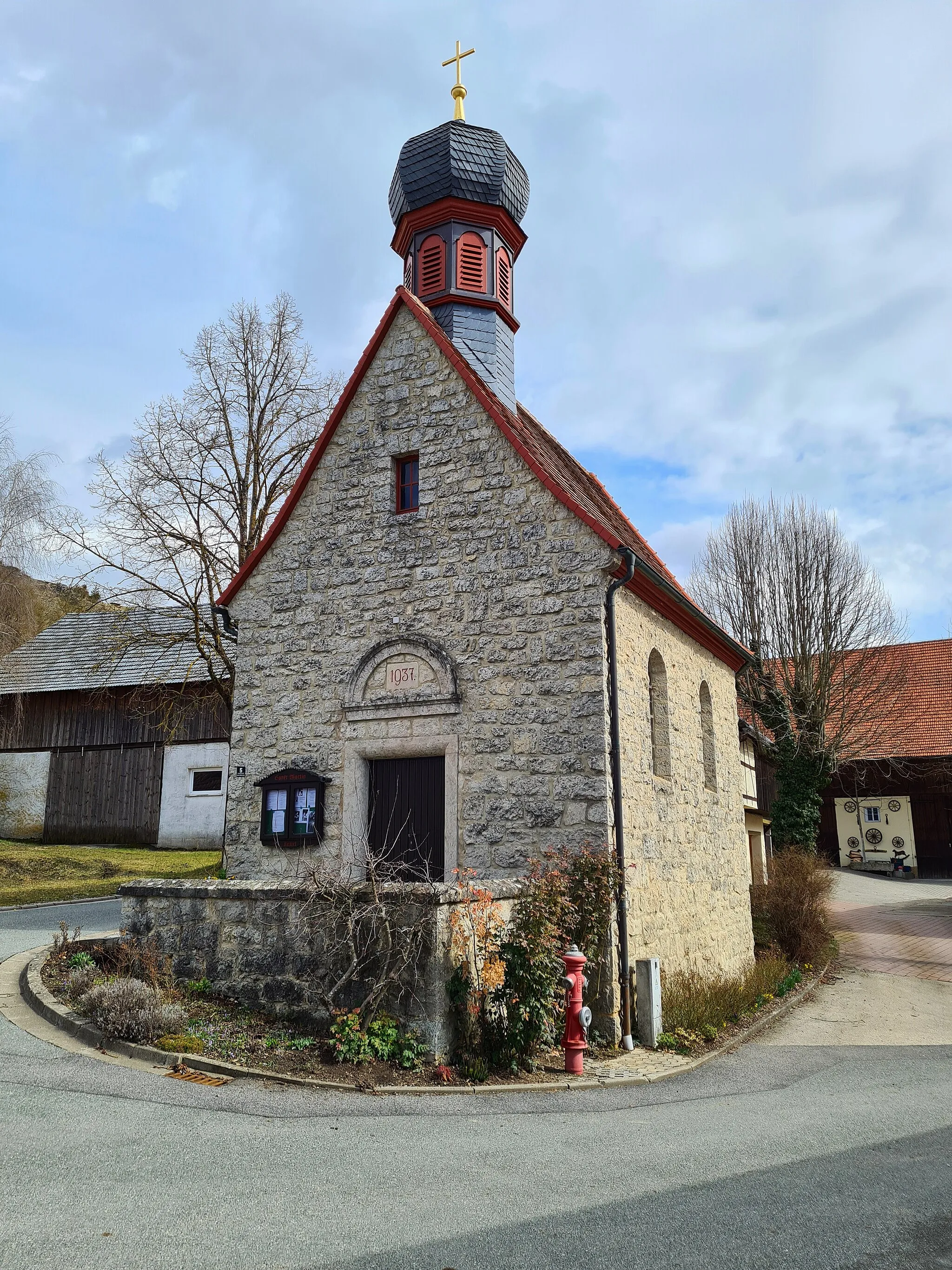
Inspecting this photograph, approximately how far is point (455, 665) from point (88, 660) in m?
21.4

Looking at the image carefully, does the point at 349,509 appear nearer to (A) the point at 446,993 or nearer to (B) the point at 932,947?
(A) the point at 446,993

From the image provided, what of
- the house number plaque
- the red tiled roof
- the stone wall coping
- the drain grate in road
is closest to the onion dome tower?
the house number plaque

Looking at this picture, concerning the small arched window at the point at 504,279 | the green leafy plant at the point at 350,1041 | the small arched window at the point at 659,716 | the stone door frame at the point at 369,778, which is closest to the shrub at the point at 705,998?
the small arched window at the point at 659,716

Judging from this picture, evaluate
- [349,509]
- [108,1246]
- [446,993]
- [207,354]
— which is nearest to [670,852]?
[446,993]

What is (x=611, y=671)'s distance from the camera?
31.4 ft

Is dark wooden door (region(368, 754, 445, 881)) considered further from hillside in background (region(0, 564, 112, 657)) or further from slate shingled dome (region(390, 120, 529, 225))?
hillside in background (region(0, 564, 112, 657))

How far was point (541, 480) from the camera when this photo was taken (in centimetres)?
1009

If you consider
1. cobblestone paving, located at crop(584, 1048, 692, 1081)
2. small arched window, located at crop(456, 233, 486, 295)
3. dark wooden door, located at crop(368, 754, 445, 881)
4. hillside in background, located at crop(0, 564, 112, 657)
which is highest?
small arched window, located at crop(456, 233, 486, 295)

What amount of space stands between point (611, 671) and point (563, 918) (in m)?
2.52

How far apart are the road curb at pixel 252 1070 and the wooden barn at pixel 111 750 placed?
16557 millimetres

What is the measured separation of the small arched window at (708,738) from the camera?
43.8 ft

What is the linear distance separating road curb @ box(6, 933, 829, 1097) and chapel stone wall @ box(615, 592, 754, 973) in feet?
5.98

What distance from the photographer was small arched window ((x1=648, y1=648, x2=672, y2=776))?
36.6 feet

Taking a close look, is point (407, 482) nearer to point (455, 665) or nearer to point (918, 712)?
point (455, 665)
